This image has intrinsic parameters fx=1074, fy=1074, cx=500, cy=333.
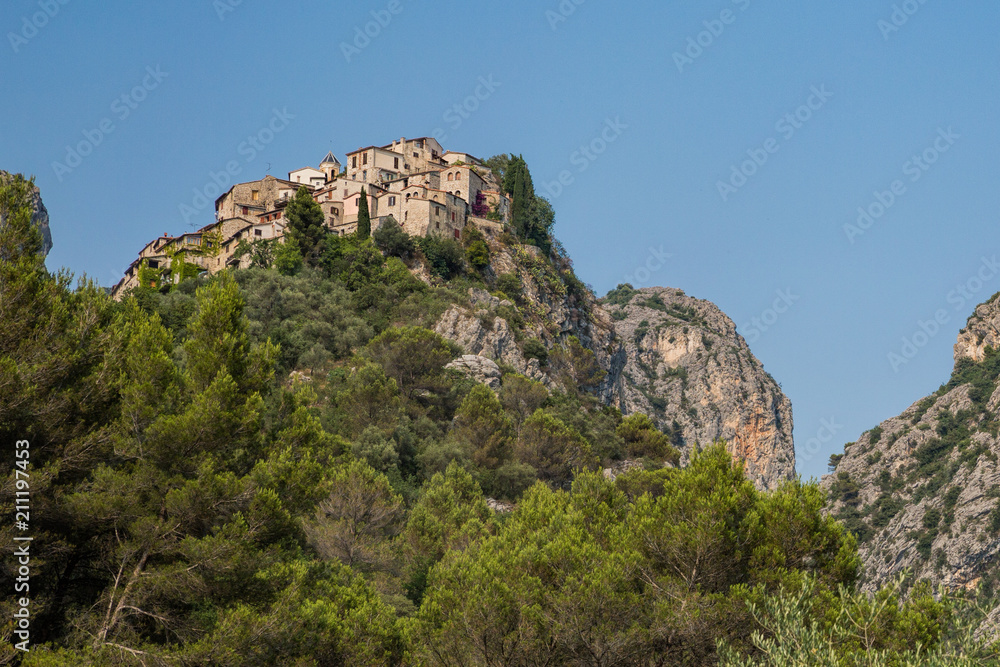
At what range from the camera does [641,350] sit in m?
139

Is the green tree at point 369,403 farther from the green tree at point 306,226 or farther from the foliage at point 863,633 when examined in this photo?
the foliage at point 863,633

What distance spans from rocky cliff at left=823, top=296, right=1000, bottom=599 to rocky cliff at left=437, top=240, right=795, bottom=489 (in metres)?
11.0

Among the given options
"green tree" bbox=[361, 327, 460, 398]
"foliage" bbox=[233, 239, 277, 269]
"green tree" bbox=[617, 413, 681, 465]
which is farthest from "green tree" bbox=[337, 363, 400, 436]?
"foliage" bbox=[233, 239, 277, 269]

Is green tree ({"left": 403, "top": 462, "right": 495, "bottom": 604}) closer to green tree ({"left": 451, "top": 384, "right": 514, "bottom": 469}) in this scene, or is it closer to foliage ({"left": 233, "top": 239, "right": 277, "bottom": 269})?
green tree ({"left": 451, "top": 384, "right": 514, "bottom": 469})

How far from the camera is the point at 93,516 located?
18250mm

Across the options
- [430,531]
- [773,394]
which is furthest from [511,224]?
[773,394]

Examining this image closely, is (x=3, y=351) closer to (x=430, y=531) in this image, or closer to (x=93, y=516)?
(x=93, y=516)

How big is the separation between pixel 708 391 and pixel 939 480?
49.0 metres

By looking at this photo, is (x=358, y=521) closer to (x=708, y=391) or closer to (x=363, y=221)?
(x=363, y=221)

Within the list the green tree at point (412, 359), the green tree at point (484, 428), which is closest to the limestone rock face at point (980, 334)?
the green tree at point (412, 359)

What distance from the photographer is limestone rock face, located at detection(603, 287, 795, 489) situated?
12744cm

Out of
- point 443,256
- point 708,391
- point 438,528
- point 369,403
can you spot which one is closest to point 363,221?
point 443,256

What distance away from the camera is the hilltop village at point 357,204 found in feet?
249

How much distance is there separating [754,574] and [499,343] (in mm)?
46966
